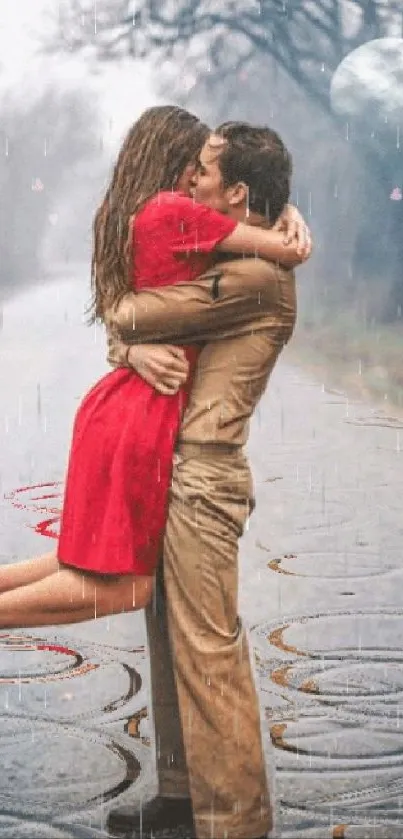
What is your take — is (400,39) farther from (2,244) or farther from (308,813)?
(308,813)

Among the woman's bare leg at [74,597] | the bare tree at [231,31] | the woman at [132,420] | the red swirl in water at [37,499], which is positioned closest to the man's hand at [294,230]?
the woman at [132,420]

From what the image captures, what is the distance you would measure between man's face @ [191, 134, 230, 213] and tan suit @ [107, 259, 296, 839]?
13cm

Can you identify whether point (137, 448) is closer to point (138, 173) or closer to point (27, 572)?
point (27, 572)

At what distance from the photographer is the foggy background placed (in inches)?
188

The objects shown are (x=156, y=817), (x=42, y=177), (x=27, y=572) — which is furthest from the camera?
(x=42, y=177)

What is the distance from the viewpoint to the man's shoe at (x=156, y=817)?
262 centimetres

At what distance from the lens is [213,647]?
2422 mm

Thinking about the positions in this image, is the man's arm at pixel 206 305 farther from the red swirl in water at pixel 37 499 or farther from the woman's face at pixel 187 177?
the red swirl in water at pixel 37 499

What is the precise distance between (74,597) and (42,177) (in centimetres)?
271

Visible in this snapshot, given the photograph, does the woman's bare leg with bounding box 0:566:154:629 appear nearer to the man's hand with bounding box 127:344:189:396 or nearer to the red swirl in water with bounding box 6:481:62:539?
the man's hand with bounding box 127:344:189:396

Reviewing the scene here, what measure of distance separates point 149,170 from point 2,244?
276cm

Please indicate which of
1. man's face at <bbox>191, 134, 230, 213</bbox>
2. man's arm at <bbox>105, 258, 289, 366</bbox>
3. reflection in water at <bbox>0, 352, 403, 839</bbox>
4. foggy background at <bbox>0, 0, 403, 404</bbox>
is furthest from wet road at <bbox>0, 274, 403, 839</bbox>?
man's face at <bbox>191, 134, 230, 213</bbox>

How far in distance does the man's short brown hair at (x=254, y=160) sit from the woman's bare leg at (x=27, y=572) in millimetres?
724

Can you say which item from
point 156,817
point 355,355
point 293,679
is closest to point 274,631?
point 293,679
